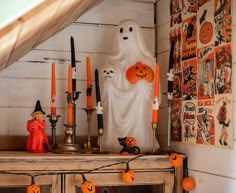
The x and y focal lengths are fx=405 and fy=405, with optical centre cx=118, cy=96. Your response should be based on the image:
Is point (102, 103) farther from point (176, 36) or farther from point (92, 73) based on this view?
point (176, 36)

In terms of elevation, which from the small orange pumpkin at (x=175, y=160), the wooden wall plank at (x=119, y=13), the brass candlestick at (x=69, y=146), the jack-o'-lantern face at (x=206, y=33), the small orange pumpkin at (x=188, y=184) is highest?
the wooden wall plank at (x=119, y=13)

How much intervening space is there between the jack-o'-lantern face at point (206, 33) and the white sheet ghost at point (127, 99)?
0.64ft

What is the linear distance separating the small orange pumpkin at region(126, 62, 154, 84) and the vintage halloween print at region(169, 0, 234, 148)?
0.12 meters

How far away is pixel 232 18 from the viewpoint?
1145mm

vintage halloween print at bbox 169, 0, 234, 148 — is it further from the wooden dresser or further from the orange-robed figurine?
the orange-robed figurine

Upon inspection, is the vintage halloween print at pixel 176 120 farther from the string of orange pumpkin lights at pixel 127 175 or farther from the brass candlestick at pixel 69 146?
the brass candlestick at pixel 69 146

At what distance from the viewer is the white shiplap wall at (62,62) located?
4.85ft

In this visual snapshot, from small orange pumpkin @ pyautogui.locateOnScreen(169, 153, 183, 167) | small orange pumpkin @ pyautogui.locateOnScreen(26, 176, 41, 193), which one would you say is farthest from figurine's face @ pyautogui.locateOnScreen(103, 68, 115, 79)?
small orange pumpkin @ pyautogui.locateOnScreen(26, 176, 41, 193)

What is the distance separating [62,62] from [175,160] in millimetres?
593

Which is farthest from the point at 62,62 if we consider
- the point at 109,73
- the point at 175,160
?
the point at 175,160

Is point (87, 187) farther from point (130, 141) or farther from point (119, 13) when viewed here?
point (119, 13)

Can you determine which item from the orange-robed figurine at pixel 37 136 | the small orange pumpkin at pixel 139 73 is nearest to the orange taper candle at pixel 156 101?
the small orange pumpkin at pixel 139 73

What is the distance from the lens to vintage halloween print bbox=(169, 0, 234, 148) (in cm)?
117

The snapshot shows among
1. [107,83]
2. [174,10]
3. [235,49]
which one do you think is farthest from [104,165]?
[174,10]
